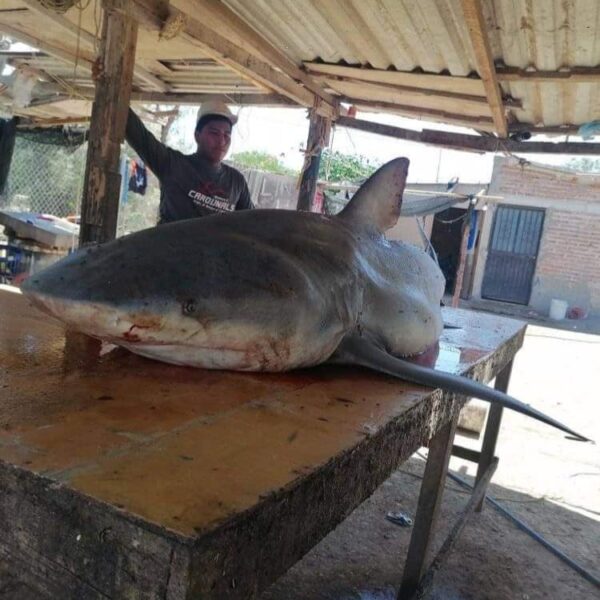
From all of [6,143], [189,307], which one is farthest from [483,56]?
[6,143]

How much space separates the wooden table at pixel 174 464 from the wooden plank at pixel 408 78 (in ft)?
10.8

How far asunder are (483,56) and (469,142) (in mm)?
2239

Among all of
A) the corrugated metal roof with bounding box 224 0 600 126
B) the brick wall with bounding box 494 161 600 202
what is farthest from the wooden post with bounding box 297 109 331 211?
the brick wall with bounding box 494 161 600 202

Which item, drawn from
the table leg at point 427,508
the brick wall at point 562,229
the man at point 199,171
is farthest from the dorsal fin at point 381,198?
the brick wall at point 562,229

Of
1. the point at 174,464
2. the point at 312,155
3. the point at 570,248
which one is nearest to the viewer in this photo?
the point at 174,464

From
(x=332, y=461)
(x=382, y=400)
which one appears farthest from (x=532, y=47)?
(x=332, y=461)

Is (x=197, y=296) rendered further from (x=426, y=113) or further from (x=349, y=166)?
(x=349, y=166)

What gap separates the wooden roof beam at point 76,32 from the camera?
12.2 feet

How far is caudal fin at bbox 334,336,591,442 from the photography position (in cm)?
154

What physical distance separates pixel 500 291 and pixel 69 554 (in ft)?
58.3

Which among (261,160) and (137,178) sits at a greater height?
(261,160)

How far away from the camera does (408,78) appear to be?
4.35 meters

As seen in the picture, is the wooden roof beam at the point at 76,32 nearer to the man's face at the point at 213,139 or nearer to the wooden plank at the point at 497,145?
the man's face at the point at 213,139

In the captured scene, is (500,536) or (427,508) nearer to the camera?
(427,508)
